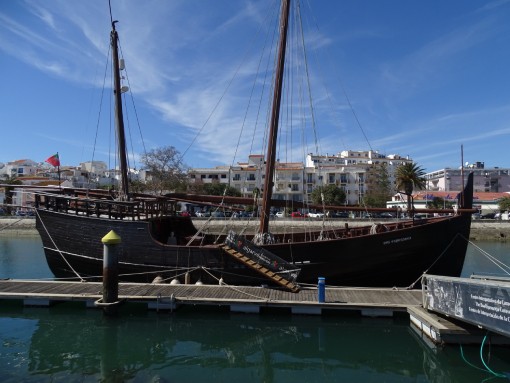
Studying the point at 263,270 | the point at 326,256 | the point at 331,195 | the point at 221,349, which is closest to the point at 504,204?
the point at 331,195

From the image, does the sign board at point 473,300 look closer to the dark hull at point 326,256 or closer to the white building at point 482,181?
the dark hull at point 326,256

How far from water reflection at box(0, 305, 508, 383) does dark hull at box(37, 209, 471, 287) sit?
219 centimetres

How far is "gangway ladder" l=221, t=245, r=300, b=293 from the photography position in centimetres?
1262

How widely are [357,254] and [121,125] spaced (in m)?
11.9

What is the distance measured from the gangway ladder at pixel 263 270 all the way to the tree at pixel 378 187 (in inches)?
2063

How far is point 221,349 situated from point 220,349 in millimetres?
25

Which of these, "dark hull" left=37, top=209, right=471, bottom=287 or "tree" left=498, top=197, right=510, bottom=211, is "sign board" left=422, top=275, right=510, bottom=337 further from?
"tree" left=498, top=197, right=510, bottom=211

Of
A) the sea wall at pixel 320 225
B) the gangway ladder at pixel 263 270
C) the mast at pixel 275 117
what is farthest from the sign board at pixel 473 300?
the sea wall at pixel 320 225

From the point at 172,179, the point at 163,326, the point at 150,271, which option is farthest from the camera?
the point at 172,179

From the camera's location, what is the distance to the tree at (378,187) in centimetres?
6550

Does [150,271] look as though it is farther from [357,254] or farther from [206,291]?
[357,254]

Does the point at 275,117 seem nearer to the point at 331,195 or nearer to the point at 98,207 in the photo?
the point at 98,207

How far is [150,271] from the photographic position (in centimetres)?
1436

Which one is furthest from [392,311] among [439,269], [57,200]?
[57,200]
